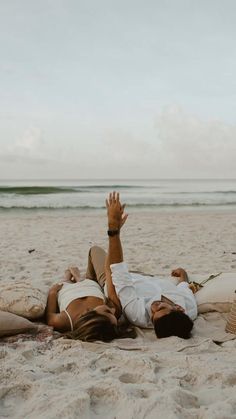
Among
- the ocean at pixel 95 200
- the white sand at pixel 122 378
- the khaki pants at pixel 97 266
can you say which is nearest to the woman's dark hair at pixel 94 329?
the white sand at pixel 122 378

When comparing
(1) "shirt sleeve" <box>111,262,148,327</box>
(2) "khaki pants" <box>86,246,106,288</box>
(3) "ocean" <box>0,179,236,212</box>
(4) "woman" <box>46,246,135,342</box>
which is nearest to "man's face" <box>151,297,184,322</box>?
(1) "shirt sleeve" <box>111,262,148,327</box>

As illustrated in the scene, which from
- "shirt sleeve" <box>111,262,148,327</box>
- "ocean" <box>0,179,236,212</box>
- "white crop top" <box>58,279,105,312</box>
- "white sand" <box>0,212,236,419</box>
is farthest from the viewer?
"ocean" <box>0,179,236,212</box>

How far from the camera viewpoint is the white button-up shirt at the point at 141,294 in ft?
13.8

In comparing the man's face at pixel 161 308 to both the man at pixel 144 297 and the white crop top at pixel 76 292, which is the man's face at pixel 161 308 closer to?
the man at pixel 144 297

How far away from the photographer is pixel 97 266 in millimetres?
5273

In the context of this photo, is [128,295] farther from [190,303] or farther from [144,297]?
[190,303]

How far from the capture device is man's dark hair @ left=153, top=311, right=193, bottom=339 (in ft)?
13.1

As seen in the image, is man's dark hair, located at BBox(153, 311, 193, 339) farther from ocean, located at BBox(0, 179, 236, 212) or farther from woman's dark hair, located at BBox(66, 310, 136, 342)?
ocean, located at BBox(0, 179, 236, 212)

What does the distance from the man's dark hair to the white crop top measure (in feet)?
2.41

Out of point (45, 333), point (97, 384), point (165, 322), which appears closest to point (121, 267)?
point (165, 322)

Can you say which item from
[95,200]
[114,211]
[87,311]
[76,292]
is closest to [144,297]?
[87,311]

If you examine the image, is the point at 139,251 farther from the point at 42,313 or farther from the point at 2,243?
the point at 42,313

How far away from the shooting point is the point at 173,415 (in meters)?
2.53

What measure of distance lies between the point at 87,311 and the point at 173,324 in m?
0.81
